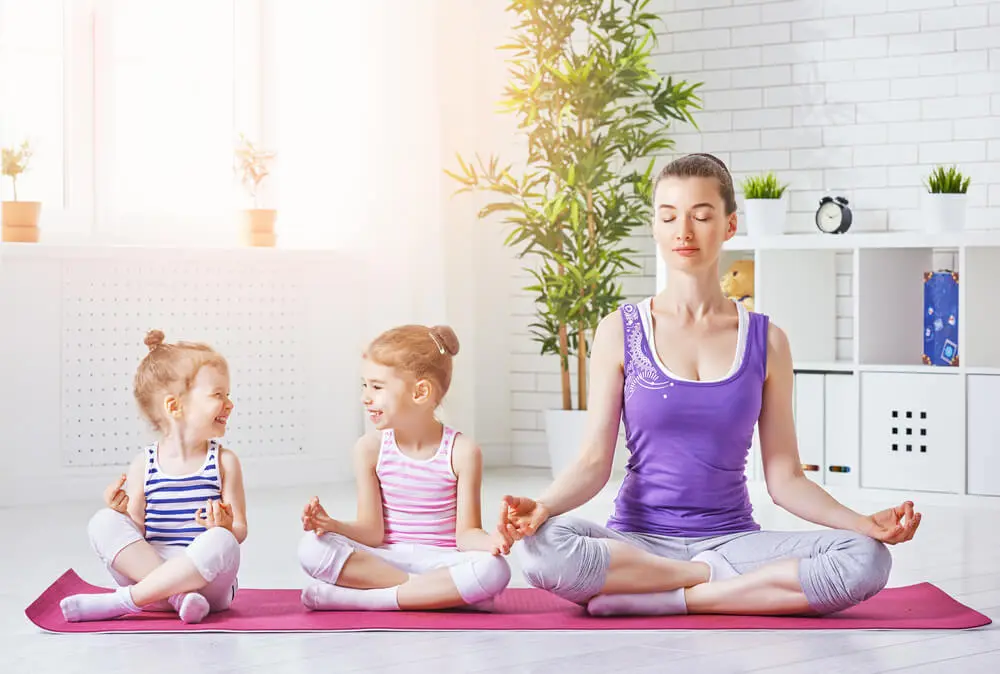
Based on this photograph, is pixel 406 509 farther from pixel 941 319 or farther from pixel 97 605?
pixel 941 319

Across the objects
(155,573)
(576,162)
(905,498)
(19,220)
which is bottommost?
(905,498)

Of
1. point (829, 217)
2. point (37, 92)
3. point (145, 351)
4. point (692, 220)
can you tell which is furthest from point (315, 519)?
point (37, 92)

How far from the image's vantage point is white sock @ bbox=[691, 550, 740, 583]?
279cm

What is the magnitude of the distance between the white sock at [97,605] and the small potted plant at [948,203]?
3159mm

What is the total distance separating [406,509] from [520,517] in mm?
413

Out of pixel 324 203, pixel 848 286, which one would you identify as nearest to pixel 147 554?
pixel 324 203

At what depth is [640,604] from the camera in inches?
110

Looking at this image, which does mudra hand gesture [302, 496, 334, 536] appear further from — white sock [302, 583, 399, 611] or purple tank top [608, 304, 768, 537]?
purple tank top [608, 304, 768, 537]

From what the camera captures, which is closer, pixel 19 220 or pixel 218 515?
pixel 218 515

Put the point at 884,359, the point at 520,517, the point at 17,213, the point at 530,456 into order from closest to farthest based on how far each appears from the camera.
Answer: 1. the point at 520,517
2. the point at 17,213
3. the point at 884,359
4. the point at 530,456

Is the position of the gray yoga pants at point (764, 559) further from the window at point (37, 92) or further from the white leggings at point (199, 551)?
the window at point (37, 92)

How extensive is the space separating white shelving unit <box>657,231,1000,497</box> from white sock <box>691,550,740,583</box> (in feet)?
7.38

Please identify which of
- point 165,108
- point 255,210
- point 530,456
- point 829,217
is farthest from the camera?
point 530,456

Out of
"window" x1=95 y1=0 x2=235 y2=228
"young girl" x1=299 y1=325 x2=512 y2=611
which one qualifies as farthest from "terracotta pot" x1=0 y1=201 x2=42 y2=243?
"young girl" x1=299 y1=325 x2=512 y2=611
